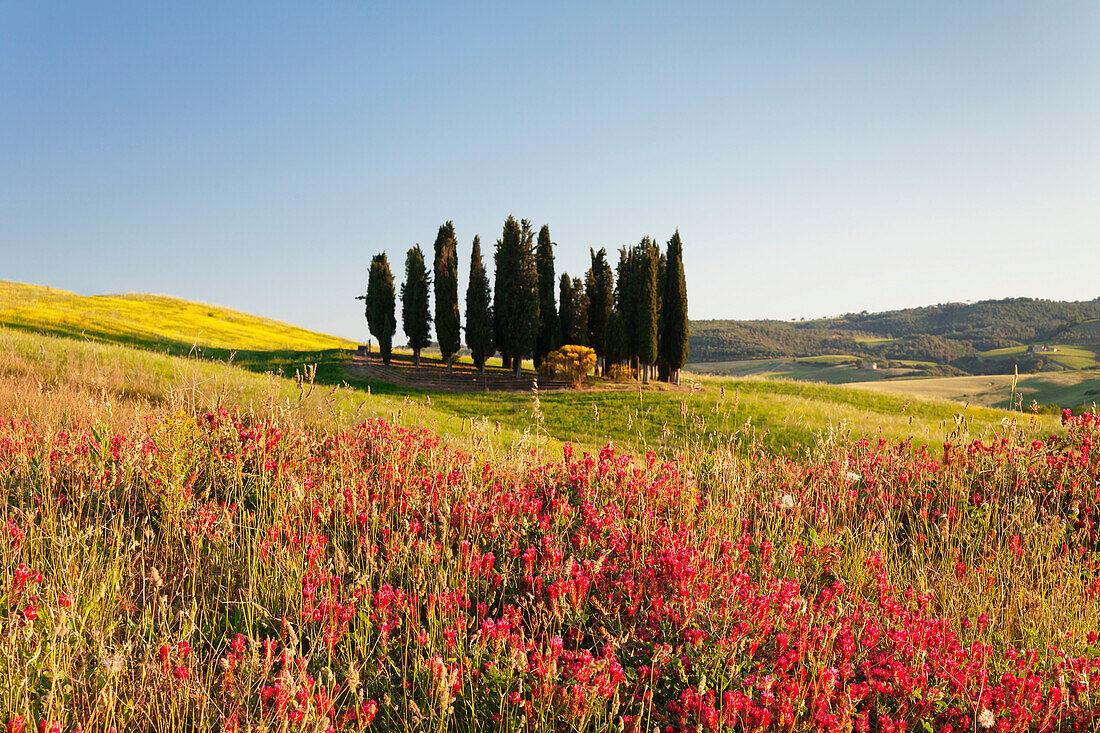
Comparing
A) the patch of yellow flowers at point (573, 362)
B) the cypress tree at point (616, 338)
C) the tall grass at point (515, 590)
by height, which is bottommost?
the tall grass at point (515, 590)

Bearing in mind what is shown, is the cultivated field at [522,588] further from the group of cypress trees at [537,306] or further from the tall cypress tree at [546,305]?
the tall cypress tree at [546,305]

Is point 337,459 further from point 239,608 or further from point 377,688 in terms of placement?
point 377,688

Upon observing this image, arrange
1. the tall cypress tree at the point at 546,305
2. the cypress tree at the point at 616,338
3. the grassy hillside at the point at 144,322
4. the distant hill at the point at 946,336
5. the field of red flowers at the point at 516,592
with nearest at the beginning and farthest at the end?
1. the field of red flowers at the point at 516,592
2. the grassy hillside at the point at 144,322
3. the cypress tree at the point at 616,338
4. the tall cypress tree at the point at 546,305
5. the distant hill at the point at 946,336

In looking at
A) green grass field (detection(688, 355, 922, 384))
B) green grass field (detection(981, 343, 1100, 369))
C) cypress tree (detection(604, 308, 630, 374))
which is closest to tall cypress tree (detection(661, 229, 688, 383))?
cypress tree (detection(604, 308, 630, 374))

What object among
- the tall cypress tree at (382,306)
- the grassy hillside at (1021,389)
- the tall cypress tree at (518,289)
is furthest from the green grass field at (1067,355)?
the tall cypress tree at (382,306)

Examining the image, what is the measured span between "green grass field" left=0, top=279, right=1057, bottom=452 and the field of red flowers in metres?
0.75

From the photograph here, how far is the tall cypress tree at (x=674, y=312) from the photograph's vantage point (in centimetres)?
2977

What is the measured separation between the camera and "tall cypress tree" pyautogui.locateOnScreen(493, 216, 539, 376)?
93.5 feet

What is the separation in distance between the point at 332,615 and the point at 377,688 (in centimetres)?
35

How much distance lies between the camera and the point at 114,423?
18.4ft

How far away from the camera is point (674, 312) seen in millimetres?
30000

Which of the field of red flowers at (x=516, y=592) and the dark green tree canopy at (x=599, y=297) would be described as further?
the dark green tree canopy at (x=599, y=297)

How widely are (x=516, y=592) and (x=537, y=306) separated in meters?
26.3

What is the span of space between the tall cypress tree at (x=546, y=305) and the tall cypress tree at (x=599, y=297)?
2.25 meters
